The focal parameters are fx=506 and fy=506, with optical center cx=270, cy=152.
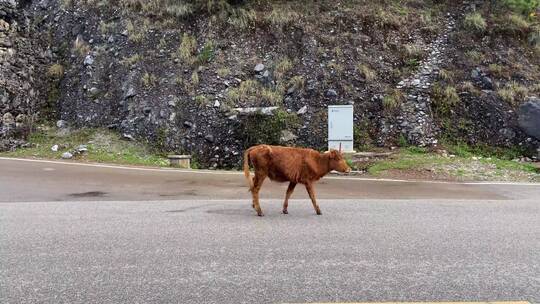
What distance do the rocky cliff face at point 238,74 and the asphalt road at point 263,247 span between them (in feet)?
27.6

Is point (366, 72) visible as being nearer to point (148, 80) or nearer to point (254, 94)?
point (254, 94)

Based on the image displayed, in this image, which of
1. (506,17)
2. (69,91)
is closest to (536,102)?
(506,17)

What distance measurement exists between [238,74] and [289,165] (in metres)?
13.8

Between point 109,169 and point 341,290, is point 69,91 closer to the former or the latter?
point 109,169

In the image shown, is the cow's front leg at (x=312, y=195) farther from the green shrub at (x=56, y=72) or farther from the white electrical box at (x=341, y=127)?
the green shrub at (x=56, y=72)

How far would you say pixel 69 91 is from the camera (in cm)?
2334

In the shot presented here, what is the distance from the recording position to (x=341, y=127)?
19031 millimetres

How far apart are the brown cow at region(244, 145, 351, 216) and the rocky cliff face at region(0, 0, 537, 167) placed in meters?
9.99

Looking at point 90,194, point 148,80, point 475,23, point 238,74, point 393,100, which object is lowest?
point 90,194

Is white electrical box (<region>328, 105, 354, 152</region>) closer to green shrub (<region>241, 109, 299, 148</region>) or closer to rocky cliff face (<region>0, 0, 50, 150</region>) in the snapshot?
green shrub (<region>241, 109, 299, 148</region>)

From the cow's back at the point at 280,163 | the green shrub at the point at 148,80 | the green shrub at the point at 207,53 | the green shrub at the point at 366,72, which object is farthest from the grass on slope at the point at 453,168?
the green shrub at the point at 148,80

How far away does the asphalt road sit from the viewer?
4.96 m

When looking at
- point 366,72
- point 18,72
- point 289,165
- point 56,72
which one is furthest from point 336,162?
point 18,72

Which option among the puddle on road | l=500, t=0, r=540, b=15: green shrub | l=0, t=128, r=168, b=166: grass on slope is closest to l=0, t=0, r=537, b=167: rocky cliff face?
l=0, t=128, r=168, b=166: grass on slope
